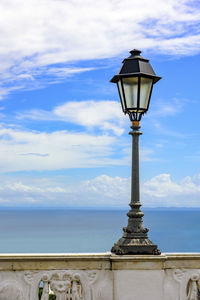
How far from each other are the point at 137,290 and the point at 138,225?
96cm

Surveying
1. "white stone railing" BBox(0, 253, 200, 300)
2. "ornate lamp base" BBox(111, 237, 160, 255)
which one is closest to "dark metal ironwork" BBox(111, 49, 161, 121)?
"ornate lamp base" BBox(111, 237, 160, 255)

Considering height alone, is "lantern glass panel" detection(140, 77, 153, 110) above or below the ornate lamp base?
above

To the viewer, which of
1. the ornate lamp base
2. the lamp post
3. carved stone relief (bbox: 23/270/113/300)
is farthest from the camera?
the lamp post

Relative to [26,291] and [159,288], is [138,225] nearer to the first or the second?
[159,288]

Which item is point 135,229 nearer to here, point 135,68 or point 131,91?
point 131,91

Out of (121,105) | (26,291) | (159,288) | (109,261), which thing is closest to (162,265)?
(159,288)

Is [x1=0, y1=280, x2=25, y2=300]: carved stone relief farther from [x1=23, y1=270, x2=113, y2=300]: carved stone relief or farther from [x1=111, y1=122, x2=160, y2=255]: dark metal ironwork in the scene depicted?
[x1=111, y1=122, x2=160, y2=255]: dark metal ironwork

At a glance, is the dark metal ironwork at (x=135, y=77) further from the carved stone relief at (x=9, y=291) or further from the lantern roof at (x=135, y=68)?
the carved stone relief at (x=9, y=291)

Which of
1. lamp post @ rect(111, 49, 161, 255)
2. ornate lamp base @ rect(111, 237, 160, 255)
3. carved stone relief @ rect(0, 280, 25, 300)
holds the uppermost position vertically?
lamp post @ rect(111, 49, 161, 255)

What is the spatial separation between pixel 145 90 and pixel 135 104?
280 millimetres

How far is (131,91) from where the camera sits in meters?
7.48

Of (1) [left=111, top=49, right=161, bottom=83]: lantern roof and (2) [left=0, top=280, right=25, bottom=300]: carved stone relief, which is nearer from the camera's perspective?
(2) [left=0, top=280, right=25, bottom=300]: carved stone relief

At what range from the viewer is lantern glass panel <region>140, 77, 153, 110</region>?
7.46m

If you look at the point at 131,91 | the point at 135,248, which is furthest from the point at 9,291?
the point at 131,91
